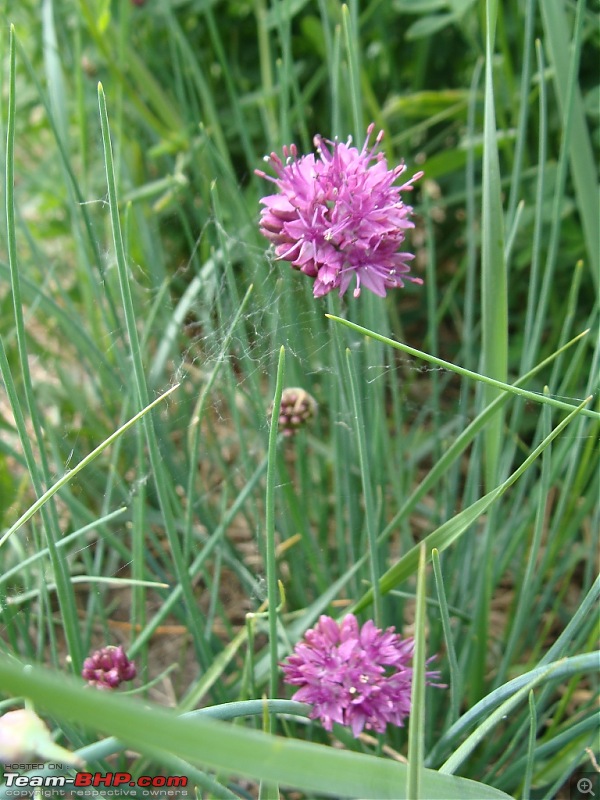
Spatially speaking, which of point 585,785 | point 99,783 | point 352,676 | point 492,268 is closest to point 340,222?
point 492,268

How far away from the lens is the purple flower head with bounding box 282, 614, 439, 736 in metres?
0.57

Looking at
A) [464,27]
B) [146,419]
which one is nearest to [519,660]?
[146,419]

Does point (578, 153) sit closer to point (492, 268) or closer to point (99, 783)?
point (492, 268)

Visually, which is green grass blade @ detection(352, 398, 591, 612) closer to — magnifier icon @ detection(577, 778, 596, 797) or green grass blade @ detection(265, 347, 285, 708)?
green grass blade @ detection(265, 347, 285, 708)

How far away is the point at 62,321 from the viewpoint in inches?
35.1

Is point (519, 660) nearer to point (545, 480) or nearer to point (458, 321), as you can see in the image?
point (545, 480)

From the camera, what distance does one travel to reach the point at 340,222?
54cm

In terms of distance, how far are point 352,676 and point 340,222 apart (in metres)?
0.35

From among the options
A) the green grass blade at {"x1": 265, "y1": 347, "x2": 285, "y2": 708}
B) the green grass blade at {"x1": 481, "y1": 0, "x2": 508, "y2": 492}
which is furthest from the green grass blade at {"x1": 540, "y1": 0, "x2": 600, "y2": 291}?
the green grass blade at {"x1": 265, "y1": 347, "x2": 285, "y2": 708}

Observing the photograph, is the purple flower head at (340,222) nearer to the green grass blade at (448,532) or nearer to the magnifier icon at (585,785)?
the green grass blade at (448,532)

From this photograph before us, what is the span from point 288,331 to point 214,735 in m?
0.49

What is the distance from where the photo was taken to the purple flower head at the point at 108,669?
64 centimetres

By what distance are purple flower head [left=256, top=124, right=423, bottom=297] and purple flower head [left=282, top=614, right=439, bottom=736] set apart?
283 mm

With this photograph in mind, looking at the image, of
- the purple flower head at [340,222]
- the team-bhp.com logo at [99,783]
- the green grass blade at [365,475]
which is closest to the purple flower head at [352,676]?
the green grass blade at [365,475]
